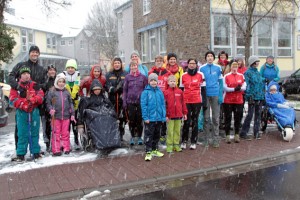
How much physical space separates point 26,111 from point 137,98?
234 cm

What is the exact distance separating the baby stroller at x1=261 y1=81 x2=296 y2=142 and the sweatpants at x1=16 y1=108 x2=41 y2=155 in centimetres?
576

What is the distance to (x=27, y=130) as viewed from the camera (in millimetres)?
6844

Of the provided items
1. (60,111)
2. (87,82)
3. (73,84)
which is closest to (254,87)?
(87,82)

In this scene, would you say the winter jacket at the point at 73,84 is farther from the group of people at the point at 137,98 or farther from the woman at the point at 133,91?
the woman at the point at 133,91

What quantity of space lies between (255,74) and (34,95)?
515 cm

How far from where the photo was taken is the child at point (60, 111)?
7.13 meters

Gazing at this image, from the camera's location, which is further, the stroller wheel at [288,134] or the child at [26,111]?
the stroller wheel at [288,134]

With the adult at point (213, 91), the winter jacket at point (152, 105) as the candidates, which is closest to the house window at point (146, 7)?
the adult at point (213, 91)

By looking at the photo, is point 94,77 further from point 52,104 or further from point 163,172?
point 163,172

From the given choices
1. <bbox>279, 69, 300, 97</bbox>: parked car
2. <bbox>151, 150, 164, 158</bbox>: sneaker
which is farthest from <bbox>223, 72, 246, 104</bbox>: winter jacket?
<bbox>279, 69, 300, 97</bbox>: parked car

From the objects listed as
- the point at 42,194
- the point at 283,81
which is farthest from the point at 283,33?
the point at 42,194

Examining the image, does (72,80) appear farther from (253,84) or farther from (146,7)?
(146,7)

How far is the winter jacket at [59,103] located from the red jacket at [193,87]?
2.54 meters

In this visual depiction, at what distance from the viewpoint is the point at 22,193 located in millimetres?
5125
